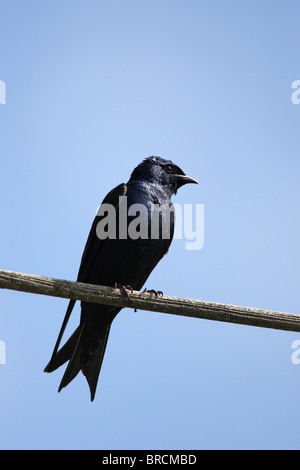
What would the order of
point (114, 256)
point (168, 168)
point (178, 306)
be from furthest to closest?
point (168, 168) < point (114, 256) < point (178, 306)

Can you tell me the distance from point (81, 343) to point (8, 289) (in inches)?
74.9

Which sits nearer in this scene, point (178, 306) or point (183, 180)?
point (178, 306)

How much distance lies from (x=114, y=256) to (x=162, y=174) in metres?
1.03

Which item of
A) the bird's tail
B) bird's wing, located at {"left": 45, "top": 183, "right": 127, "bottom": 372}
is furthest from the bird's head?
the bird's tail

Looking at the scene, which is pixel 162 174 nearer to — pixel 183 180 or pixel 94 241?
pixel 183 180

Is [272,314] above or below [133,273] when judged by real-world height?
below

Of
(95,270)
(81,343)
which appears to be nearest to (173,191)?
(95,270)

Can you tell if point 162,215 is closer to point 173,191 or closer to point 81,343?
point 173,191

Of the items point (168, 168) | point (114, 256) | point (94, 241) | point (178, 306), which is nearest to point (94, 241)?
point (94, 241)

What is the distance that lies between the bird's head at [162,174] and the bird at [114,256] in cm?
11

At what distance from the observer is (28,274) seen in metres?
3.56

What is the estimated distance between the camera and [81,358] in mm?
5262

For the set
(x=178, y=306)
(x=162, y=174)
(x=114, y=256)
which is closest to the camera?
(x=178, y=306)

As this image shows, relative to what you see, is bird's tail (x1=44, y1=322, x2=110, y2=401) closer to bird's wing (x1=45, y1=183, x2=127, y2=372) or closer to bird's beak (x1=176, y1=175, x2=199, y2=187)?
bird's wing (x1=45, y1=183, x2=127, y2=372)
